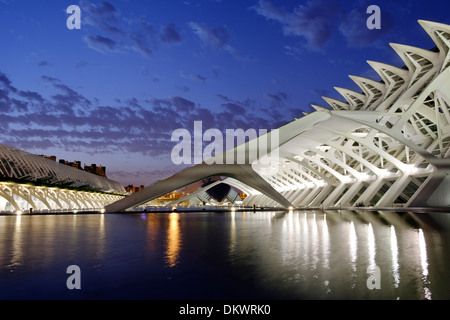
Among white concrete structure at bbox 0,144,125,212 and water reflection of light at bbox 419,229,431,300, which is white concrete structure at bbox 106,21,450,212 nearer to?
water reflection of light at bbox 419,229,431,300

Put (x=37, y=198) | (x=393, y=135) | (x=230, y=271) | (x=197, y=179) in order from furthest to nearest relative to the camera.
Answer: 1. (x=37, y=198)
2. (x=393, y=135)
3. (x=197, y=179)
4. (x=230, y=271)

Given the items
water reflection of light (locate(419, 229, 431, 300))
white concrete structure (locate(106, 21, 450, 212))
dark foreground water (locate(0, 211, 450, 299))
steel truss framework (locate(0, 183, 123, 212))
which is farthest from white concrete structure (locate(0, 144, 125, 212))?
water reflection of light (locate(419, 229, 431, 300))

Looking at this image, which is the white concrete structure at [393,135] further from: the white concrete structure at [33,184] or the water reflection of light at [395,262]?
the white concrete structure at [33,184]

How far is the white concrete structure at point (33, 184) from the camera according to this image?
1402 inches

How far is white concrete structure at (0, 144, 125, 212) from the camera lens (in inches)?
1402

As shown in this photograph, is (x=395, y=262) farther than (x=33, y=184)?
No

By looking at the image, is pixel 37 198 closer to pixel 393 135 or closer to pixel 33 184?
pixel 33 184

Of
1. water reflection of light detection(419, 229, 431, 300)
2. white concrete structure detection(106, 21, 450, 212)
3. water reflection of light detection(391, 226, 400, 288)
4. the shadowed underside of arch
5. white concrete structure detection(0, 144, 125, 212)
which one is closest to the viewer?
water reflection of light detection(419, 229, 431, 300)

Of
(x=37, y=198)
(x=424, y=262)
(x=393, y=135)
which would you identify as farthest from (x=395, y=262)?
(x=37, y=198)

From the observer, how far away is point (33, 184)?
3678cm

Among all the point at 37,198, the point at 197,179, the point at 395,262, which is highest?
the point at 197,179

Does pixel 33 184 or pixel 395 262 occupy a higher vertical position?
pixel 33 184
